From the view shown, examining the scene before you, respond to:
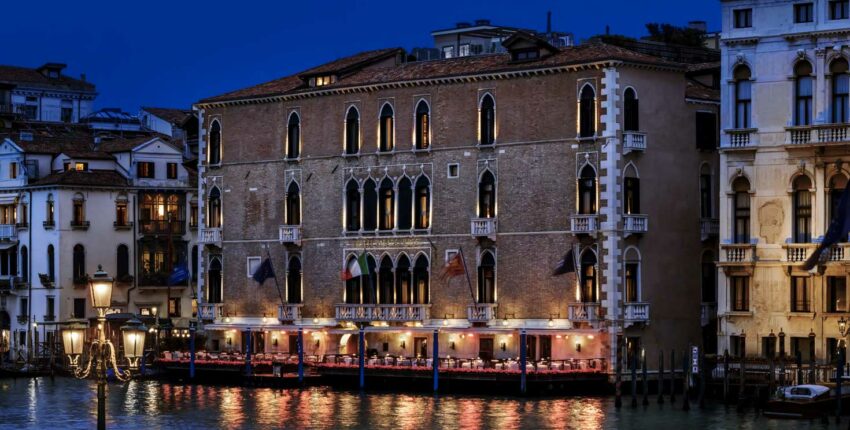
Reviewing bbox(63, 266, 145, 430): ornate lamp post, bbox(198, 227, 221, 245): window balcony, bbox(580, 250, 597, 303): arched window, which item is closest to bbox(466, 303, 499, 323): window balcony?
bbox(580, 250, 597, 303): arched window

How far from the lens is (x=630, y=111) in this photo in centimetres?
5772

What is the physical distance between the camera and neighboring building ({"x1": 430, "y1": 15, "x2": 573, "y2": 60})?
67.1m

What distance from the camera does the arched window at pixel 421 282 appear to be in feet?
204

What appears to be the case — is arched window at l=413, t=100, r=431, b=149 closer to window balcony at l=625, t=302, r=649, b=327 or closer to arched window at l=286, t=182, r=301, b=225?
arched window at l=286, t=182, r=301, b=225

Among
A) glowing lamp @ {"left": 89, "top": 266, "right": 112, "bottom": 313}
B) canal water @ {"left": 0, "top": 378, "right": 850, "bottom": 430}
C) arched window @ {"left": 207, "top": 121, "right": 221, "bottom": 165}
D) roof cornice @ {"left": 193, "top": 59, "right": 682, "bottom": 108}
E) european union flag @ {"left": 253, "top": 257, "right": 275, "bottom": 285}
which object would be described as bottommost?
canal water @ {"left": 0, "top": 378, "right": 850, "bottom": 430}

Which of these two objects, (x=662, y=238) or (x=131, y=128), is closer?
(x=662, y=238)

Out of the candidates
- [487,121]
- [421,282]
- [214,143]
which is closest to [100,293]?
[487,121]

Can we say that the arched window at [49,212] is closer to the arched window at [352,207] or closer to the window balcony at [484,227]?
the arched window at [352,207]

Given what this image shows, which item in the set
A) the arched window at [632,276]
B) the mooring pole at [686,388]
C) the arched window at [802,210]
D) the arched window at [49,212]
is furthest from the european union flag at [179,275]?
the arched window at [802,210]

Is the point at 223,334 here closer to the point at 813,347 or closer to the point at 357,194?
the point at 357,194

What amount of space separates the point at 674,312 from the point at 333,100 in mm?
13941

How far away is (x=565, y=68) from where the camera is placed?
57906 millimetres

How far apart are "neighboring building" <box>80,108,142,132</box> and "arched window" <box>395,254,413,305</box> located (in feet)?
103

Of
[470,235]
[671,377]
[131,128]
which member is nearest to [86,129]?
[131,128]
